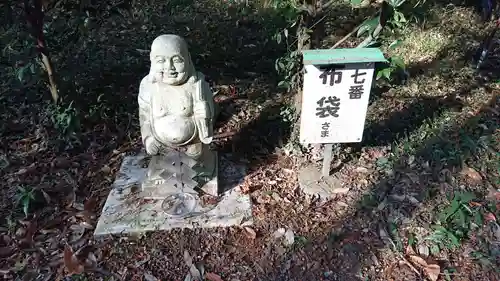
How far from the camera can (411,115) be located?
4344 mm

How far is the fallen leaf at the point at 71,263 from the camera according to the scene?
2.84 meters

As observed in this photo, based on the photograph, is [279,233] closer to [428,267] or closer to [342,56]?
[428,267]

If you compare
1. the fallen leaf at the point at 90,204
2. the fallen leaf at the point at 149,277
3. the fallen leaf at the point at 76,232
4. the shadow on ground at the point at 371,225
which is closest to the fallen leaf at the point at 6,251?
the fallen leaf at the point at 76,232

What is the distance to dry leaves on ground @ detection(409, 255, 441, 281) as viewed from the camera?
273cm

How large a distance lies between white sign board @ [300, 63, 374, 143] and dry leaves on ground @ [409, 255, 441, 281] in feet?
3.25

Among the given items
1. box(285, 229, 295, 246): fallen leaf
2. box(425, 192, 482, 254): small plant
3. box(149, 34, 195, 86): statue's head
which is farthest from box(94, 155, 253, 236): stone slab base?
box(425, 192, 482, 254): small plant

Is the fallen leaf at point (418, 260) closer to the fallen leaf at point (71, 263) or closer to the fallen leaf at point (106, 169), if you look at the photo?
the fallen leaf at point (71, 263)

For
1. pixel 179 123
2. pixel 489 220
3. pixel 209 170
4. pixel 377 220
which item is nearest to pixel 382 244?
pixel 377 220

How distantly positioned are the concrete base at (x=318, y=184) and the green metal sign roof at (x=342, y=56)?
1.12m

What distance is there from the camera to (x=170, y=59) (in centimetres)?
285

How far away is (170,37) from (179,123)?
25.4 inches

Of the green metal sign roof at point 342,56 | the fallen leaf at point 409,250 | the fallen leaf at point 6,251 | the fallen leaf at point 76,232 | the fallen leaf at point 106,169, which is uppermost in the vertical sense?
the green metal sign roof at point 342,56

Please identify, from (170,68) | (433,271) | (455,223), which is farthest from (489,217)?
(170,68)

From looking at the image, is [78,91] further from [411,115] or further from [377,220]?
[411,115]
